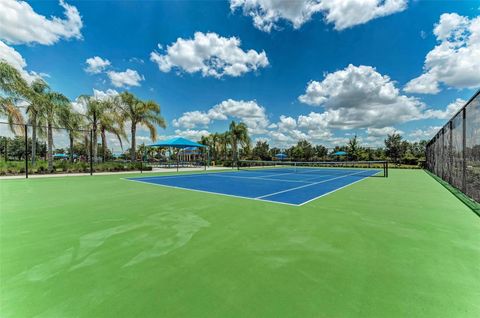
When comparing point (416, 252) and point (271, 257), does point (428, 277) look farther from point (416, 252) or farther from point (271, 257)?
point (271, 257)

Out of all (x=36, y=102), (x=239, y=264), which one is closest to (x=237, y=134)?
(x=36, y=102)

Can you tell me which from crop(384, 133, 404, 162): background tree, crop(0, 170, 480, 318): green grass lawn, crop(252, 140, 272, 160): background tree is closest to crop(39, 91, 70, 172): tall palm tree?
crop(0, 170, 480, 318): green grass lawn

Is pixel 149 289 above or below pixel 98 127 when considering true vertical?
below

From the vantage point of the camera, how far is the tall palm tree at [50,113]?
1499cm

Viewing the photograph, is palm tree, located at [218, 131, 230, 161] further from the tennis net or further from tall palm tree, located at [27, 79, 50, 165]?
tall palm tree, located at [27, 79, 50, 165]

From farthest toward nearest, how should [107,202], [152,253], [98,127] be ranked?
[98,127], [107,202], [152,253]

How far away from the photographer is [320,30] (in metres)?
17.1

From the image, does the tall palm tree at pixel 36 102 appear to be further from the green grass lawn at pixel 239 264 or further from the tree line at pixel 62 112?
the green grass lawn at pixel 239 264

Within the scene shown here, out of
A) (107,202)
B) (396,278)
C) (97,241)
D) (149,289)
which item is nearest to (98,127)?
(107,202)

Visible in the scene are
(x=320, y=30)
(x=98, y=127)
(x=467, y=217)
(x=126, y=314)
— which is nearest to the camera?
(x=126, y=314)

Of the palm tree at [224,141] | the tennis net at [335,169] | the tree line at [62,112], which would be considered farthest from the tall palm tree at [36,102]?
the palm tree at [224,141]

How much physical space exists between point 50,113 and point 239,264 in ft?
63.5

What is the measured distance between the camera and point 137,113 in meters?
21.1

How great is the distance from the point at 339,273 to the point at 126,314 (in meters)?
2.15
